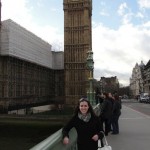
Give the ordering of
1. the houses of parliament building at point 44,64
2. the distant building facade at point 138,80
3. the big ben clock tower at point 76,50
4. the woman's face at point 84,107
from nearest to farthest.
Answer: the woman's face at point 84,107 → the houses of parliament building at point 44,64 → the big ben clock tower at point 76,50 → the distant building facade at point 138,80

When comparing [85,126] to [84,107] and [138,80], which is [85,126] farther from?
[138,80]

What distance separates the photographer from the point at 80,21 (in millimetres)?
83312

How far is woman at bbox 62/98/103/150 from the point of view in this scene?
17.6ft

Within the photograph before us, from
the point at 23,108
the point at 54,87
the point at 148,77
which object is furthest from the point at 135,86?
the point at 23,108

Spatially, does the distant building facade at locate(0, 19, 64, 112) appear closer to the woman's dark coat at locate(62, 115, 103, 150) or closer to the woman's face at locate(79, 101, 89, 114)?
the woman's dark coat at locate(62, 115, 103, 150)

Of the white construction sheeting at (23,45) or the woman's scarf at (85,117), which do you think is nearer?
the woman's scarf at (85,117)

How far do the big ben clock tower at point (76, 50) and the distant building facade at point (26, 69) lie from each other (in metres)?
5.12

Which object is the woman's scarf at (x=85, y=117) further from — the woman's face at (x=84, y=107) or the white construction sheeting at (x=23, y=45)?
the white construction sheeting at (x=23, y=45)

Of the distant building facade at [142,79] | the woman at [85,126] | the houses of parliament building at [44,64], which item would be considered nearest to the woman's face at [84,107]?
the woman at [85,126]

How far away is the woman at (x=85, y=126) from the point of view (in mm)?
5374

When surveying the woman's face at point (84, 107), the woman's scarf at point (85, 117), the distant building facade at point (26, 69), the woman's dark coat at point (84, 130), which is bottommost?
the woman's dark coat at point (84, 130)

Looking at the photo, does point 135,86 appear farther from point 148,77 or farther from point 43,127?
point 43,127

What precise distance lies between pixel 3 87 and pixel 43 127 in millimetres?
23914

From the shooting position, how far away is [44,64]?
82750mm
